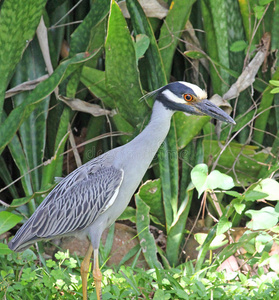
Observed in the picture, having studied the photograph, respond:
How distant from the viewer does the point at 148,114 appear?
3.20m

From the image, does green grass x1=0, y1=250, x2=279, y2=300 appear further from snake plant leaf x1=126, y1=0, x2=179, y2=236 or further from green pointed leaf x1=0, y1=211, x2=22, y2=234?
snake plant leaf x1=126, y1=0, x2=179, y2=236

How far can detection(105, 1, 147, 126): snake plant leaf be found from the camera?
2.94 metres

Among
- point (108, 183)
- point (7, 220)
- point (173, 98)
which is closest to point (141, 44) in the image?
point (173, 98)

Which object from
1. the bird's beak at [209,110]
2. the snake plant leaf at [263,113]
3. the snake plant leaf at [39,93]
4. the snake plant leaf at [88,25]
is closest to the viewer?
the bird's beak at [209,110]

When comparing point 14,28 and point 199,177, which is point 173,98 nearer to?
point 199,177

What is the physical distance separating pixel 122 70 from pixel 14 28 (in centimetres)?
65

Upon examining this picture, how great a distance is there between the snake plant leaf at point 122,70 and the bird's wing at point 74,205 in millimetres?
520

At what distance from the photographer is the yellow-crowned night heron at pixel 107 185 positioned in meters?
2.73

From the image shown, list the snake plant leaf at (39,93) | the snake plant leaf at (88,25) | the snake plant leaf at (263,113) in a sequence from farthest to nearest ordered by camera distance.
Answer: the snake plant leaf at (263,113)
the snake plant leaf at (88,25)
the snake plant leaf at (39,93)

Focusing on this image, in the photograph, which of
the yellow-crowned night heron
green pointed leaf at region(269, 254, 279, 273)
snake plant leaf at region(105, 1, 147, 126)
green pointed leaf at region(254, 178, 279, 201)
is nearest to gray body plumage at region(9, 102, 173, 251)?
the yellow-crowned night heron

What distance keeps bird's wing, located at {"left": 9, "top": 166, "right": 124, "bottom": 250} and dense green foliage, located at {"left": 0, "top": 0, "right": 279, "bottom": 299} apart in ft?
0.51

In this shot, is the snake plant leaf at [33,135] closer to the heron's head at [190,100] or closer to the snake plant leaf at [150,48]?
the snake plant leaf at [150,48]

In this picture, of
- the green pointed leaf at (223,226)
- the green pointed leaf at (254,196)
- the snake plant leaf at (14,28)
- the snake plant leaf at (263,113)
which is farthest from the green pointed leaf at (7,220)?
the snake plant leaf at (263,113)

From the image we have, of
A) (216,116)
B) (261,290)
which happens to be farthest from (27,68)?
(261,290)
